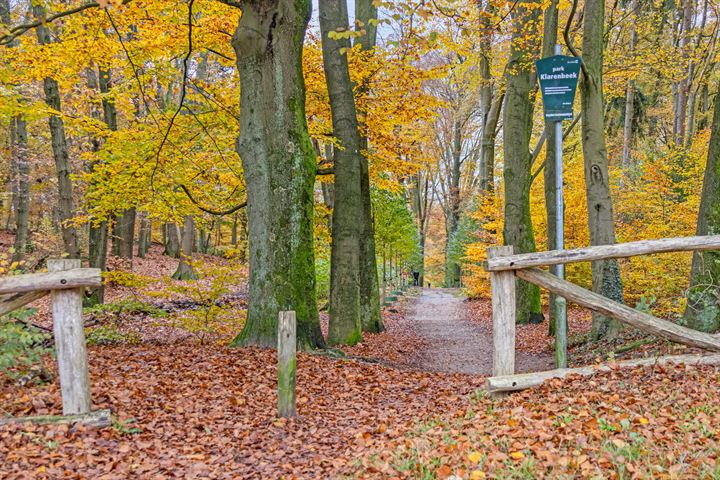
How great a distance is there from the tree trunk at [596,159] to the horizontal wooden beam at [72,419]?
7.68m

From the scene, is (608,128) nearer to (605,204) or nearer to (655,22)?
(655,22)

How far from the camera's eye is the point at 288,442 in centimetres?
471

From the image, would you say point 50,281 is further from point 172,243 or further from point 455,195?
point 455,195

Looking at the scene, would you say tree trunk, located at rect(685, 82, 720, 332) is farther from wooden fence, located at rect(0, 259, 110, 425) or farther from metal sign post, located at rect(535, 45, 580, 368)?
wooden fence, located at rect(0, 259, 110, 425)

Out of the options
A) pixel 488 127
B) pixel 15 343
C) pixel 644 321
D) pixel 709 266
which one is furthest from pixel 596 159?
pixel 488 127

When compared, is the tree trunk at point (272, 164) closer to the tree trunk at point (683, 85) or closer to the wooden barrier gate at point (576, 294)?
the wooden barrier gate at point (576, 294)

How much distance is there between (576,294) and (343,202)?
593 centimetres

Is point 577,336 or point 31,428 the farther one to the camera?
point 577,336

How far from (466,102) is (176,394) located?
27096 millimetres

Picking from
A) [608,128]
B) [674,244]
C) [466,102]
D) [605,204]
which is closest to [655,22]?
[608,128]

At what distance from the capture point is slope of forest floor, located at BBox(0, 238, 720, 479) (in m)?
3.44

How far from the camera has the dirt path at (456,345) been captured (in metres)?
9.82

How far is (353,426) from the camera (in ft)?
17.2

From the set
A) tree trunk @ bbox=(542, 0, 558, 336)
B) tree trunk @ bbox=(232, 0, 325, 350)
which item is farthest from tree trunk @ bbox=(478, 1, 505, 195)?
tree trunk @ bbox=(232, 0, 325, 350)
